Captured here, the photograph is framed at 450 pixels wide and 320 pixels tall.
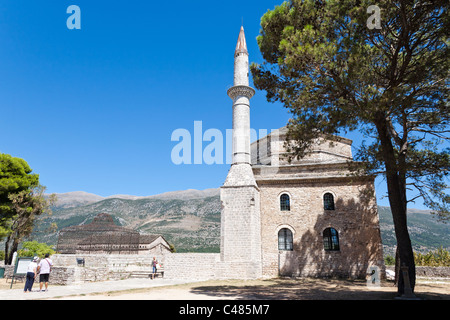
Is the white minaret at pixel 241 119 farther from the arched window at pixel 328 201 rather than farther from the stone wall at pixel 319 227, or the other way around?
the arched window at pixel 328 201

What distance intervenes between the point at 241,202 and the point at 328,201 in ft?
18.5

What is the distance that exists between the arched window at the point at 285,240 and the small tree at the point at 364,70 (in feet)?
26.6

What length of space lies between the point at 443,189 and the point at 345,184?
5.55m


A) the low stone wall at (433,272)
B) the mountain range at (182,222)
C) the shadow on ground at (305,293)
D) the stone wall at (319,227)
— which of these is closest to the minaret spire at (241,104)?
the stone wall at (319,227)

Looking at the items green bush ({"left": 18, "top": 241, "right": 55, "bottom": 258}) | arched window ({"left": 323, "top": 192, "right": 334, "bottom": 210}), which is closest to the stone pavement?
green bush ({"left": 18, "top": 241, "right": 55, "bottom": 258})

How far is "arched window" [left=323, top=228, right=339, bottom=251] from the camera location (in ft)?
55.2

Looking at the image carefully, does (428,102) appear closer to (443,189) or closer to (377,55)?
(377,55)

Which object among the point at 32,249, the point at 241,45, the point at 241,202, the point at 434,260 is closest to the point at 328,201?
the point at 241,202

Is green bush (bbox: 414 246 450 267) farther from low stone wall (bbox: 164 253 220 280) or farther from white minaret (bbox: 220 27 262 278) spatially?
low stone wall (bbox: 164 253 220 280)

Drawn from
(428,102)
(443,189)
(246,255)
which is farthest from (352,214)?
(428,102)

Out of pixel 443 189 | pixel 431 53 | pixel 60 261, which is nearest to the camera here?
pixel 431 53

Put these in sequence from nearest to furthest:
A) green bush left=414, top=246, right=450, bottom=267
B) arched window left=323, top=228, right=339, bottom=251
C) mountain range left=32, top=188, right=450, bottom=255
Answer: arched window left=323, top=228, right=339, bottom=251
green bush left=414, top=246, right=450, bottom=267
mountain range left=32, top=188, right=450, bottom=255

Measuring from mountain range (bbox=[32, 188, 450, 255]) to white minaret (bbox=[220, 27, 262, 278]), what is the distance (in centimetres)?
3645

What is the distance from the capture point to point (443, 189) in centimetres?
1238
